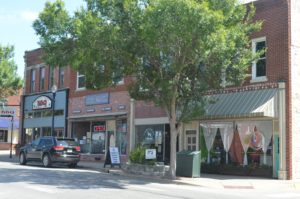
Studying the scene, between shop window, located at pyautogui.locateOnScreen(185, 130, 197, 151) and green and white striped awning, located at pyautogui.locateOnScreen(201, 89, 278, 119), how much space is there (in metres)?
Result: 2.13

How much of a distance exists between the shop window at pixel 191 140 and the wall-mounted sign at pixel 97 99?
7913 millimetres

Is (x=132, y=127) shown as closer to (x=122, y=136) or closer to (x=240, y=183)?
(x=122, y=136)

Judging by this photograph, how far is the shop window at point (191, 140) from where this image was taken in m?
24.5

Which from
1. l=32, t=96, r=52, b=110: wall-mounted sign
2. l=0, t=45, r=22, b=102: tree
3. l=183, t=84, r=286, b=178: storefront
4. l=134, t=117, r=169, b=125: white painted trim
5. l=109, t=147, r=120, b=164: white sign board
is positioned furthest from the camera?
l=0, t=45, r=22, b=102: tree

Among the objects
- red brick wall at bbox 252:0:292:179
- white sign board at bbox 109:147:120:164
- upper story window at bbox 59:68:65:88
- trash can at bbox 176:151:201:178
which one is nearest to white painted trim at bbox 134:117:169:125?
white sign board at bbox 109:147:120:164

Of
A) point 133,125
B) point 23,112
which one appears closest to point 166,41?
point 133,125

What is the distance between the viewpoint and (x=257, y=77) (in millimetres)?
21906

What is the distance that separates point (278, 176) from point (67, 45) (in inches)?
421

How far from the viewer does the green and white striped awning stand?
20266 millimetres

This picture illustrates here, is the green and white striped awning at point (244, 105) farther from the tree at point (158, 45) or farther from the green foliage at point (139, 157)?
the green foliage at point (139, 157)

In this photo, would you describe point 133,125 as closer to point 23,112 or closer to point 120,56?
point 120,56

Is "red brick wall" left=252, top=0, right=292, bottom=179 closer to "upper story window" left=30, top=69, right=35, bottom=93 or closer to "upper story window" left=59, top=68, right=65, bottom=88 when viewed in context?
"upper story window" left=59, top=68, right=65, bottom=88

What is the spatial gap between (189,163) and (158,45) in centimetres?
543

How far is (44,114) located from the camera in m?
37.2
